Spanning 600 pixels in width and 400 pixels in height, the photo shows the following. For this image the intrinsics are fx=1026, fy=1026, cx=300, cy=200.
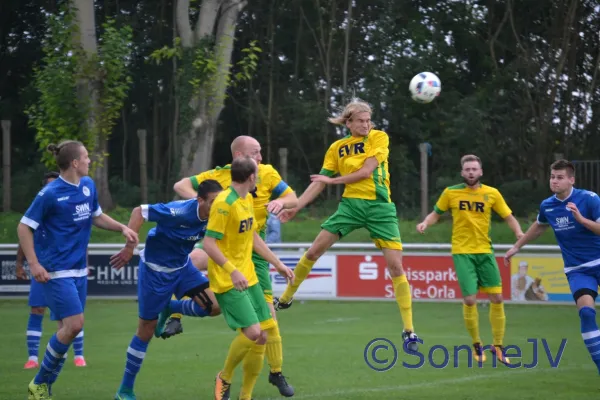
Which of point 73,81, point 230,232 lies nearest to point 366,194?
point 230,232

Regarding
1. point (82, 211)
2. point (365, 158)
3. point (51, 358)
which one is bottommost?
point (51, 358)

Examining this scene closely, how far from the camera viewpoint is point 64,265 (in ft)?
28.4

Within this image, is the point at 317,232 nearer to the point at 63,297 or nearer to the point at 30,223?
the point at 63,297

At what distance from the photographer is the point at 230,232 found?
8.00m

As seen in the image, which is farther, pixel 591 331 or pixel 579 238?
pixel 579 238

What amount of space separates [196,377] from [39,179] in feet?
66.4

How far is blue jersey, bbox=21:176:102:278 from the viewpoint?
28.2 feet

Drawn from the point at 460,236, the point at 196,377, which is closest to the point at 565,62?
the point at 460,236

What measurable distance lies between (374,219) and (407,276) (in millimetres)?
8746

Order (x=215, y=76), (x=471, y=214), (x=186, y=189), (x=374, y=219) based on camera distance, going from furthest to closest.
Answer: (x=215, y=76), (x=471, y=214), (x=374, y=219), (x=186, y=189)

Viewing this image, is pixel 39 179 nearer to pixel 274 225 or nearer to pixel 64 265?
pixel 274 225

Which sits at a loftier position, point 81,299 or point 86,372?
point 81,299

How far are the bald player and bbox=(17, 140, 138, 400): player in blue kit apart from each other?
40.1 inches

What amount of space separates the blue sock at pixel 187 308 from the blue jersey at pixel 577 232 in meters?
3.52
